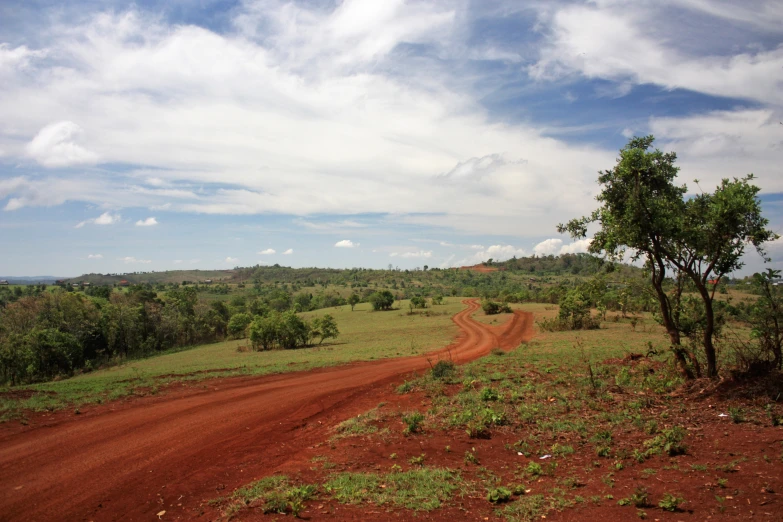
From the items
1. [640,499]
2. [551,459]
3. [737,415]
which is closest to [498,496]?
[640,499]

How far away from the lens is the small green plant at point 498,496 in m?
7.28

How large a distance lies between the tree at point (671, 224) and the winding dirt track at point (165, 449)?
967cm

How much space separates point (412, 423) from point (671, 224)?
28.0 ft

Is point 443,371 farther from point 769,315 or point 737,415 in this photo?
point 769,315

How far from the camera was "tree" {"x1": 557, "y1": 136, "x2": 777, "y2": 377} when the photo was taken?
32.9 ft

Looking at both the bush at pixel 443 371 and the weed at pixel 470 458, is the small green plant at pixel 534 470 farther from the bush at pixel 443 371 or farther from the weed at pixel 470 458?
the bush at pixel 443 371

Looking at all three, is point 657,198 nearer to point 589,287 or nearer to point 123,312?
point 589,287

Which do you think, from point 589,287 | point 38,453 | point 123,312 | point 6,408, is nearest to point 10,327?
point 123,312

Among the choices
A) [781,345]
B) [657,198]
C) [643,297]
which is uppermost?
[657,198]

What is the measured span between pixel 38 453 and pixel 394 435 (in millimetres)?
8991

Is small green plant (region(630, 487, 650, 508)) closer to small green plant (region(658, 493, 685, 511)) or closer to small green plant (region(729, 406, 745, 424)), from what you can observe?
small green plant (region(658, 493, 685, 511))

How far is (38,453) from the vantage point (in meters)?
10.5

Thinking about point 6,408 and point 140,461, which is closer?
point 140,461

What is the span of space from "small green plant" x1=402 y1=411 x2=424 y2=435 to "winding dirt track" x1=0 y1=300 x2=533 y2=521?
234 cm
